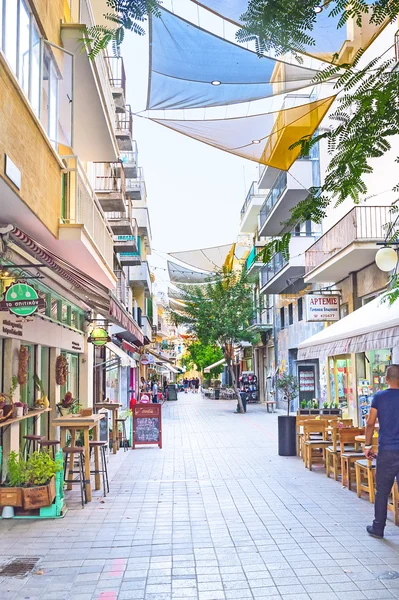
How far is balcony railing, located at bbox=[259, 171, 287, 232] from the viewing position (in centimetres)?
2581

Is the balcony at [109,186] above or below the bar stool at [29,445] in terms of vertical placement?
above

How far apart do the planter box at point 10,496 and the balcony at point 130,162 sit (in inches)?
807

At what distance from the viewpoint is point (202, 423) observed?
24141mm

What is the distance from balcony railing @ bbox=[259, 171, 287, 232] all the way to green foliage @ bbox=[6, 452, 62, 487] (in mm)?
19670

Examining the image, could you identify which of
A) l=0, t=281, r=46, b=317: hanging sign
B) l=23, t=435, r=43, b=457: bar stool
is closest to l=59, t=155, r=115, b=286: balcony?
l=0, t=281, r=46, b=317: hanging sign

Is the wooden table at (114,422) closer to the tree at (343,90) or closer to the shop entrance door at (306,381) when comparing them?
the tree at (343,90)

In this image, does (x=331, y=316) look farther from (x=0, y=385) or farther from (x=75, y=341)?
(x=0, y=385)

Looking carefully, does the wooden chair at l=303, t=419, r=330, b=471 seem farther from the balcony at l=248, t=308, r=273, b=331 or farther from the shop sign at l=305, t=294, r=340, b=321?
the balcony at l=248, t=308, r=273, b=331

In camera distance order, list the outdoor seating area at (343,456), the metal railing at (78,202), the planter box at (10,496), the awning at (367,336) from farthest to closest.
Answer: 1. the metal railing at (78,202)
2. the outdoor seating area at (343,456)
3. the awning at (367,336)
4. the planter box at (10,496)

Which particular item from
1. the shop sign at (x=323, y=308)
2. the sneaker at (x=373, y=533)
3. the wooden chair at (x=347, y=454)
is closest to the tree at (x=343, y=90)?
the sneaker at (x=373, y=533)

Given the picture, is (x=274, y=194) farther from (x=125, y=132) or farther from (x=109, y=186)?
(x=109, y=186)

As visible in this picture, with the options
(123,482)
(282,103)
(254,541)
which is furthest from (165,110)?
(254,541)

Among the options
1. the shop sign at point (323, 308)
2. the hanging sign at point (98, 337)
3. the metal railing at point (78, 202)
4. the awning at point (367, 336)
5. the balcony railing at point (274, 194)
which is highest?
the balcony railing at point (274, 194)

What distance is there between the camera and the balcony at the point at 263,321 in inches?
1405
